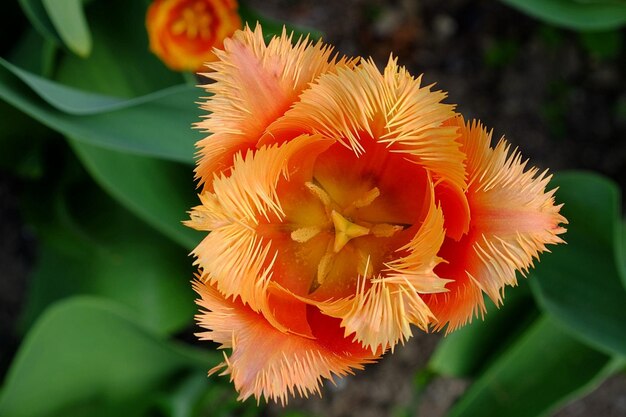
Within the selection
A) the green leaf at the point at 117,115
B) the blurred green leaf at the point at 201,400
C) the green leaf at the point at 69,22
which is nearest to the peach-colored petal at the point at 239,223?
the green leaf at the point at 117,115

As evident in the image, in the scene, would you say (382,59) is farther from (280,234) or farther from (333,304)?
(333,304)

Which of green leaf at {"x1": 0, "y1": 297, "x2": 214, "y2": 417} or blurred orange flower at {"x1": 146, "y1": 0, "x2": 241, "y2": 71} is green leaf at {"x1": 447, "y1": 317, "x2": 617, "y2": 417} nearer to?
green leaf at {"x1": 0, "y1": 297, "x2": 214, "y2": 417}

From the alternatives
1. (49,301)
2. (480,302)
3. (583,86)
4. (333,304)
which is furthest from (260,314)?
(583,86)

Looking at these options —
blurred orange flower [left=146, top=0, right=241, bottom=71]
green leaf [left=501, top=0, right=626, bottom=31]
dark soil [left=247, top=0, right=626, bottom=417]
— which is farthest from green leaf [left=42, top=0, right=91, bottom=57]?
dark soil [left=247, top=0, right=626, bottom=417]

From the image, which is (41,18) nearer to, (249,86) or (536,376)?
(249,86)

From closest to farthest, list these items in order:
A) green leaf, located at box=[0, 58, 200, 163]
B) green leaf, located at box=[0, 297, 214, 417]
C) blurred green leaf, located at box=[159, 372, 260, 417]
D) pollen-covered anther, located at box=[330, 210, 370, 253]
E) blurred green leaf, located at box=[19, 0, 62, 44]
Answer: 1. pollen-covered anther, located at box=[330, 210, 370, 253]
2. green leaf, located at box=[0, 58, 200, 163]
3. blurred green leaf, located at box=[19, 0, 62, 44]
4. green leaf, located at box=[0, 297, 214, 417]
5. blurred green leaf, located at box=[159, 372, 260, 417]
